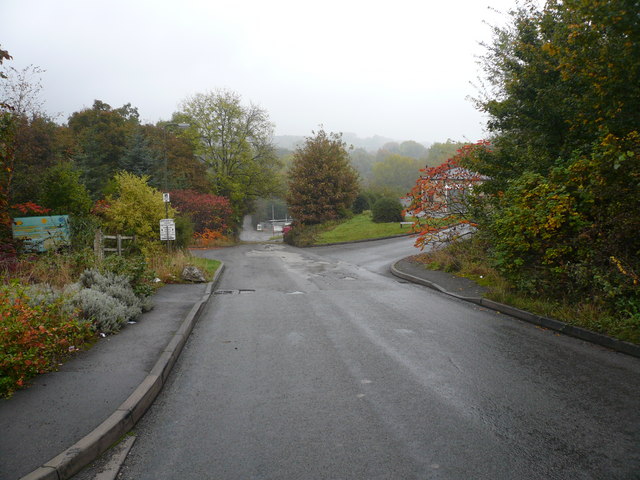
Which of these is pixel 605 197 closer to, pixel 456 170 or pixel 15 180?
pixel 456 170

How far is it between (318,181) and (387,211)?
6.30 meters

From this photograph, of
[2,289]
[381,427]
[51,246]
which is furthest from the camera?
[51,246]

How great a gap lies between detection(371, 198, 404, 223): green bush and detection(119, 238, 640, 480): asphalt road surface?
2531 cm

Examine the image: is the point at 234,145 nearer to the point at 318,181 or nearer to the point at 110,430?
the point at 318,181

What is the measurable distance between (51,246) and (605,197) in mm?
12185

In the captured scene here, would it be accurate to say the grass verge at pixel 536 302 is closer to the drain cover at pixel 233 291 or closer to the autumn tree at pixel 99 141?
the drain cover at pixel 233 291

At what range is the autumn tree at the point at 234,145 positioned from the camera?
44.9 m

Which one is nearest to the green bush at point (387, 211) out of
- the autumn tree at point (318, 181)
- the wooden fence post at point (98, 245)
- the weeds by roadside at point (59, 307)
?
the autumn tree at point (318, 181)

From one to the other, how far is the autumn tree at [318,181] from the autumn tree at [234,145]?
478 inches

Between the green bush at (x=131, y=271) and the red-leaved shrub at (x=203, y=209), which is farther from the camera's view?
the red-leaved shrub at (x=203, y=209)

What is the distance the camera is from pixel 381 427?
3834 mm

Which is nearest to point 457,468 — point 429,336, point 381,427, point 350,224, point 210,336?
point 381,427

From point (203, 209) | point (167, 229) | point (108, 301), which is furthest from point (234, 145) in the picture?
point (108, 301)

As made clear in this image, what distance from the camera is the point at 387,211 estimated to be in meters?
33.0
